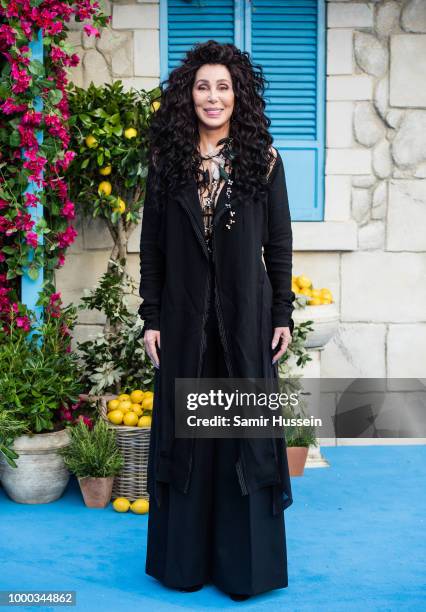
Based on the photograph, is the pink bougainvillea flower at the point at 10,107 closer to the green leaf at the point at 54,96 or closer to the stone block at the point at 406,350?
the green leaf at the point at 54,96

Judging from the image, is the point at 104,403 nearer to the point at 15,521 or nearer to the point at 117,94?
the point at 15,521

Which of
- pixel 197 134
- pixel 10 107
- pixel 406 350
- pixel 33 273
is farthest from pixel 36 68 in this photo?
pixel 406 350

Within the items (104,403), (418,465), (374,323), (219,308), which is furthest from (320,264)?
(219,308)

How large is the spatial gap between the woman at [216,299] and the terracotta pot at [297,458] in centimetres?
151

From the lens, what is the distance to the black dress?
3182 mm

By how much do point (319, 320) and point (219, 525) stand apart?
193cm

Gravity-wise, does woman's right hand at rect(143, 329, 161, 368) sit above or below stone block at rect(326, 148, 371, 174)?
below

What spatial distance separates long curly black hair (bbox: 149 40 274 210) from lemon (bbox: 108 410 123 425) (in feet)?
5.04

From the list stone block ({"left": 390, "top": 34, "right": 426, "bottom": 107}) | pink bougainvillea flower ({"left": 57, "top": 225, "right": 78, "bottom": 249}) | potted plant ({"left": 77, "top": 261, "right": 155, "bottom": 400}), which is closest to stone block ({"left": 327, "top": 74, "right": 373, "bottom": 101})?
stone block ({"left": 390, "top": 34, "right": 426, "bottom": 107})

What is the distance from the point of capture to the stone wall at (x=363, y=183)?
523cm

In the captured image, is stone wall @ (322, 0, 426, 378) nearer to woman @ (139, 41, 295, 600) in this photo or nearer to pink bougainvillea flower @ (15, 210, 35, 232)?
pink bougainvillea flower @ (15, 210, 35, 232)

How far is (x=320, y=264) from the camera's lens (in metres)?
5.41

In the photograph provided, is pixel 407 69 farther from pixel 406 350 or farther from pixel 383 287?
pixel 406 350

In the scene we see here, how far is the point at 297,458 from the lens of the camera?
482cm
